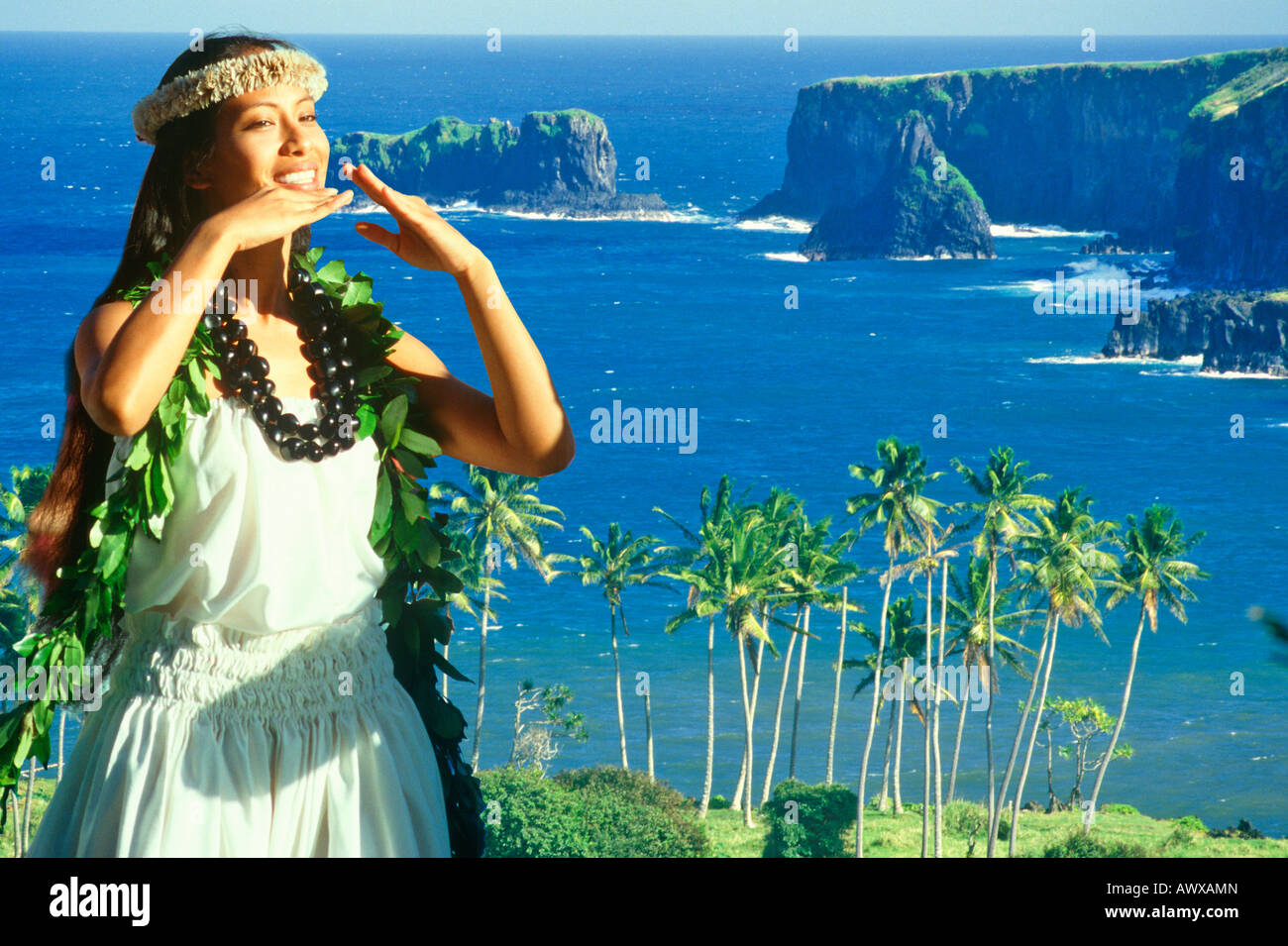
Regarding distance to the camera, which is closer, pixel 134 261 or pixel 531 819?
pixel 134 261

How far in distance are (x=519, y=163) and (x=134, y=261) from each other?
553 feet

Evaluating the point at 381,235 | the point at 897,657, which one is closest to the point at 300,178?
the point at 381,235

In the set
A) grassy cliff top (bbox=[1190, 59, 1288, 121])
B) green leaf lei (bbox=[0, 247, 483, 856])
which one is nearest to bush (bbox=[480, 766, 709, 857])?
green leaf lei (bbox=[0, 247, 483, 856])

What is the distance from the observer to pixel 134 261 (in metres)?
2.82

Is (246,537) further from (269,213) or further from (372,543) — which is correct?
(269,213)

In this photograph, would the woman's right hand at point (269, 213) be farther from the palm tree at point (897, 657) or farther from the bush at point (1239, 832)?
the bush at point (1239, 832)

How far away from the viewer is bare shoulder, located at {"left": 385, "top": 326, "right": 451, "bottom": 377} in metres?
2.98

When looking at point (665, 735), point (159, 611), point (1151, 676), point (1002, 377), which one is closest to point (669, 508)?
point (665, 735)

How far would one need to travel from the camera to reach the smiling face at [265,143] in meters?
2.75

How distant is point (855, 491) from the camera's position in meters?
93.1

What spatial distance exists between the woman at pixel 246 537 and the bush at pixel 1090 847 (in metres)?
54.0

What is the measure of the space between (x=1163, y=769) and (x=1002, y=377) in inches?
2028

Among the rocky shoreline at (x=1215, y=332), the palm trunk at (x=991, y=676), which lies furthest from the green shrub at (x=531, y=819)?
the rocky shoreline at (x=1215, y=332)
